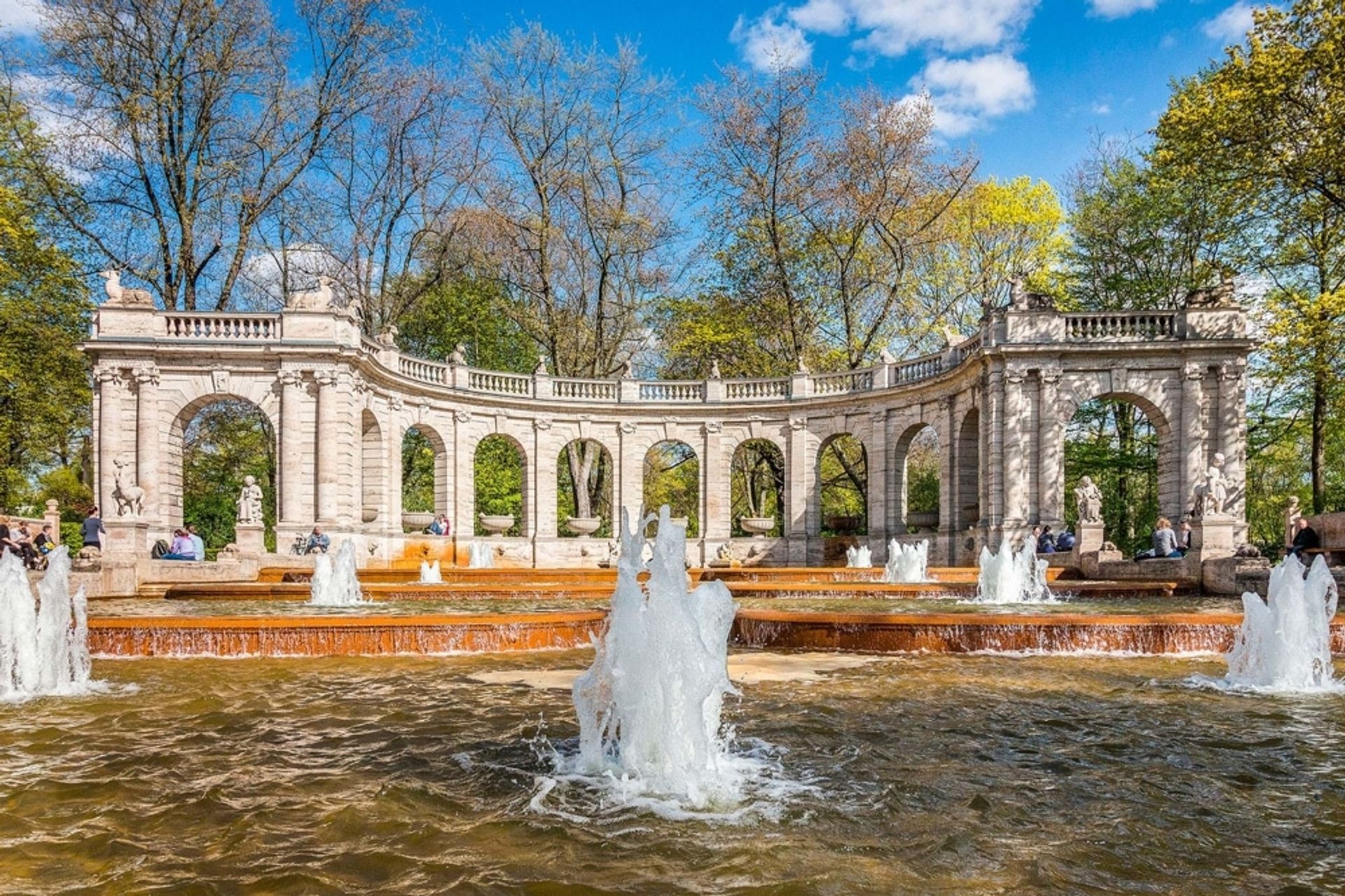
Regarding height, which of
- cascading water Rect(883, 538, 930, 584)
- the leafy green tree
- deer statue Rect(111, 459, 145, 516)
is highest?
the leafy green tree

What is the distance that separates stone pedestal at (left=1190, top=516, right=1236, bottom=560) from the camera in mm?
16922

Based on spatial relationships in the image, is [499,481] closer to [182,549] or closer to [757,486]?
[757,486]

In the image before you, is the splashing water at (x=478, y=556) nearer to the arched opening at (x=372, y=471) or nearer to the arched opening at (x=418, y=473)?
the arched opening at (x=418, y=473)

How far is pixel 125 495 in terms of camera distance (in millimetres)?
20000

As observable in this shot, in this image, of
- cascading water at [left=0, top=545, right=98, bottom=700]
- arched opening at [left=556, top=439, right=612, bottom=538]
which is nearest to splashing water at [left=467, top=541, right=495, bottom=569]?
arched opening at [left=556, top=439, right=612, bottom=538]

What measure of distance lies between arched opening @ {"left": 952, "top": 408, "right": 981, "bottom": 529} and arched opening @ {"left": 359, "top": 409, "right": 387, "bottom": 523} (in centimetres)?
1680

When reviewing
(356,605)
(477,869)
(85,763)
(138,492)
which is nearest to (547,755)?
(477,869)

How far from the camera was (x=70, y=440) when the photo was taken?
30.2 metres

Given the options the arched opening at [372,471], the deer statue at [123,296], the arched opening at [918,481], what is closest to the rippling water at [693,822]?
the deer statue at [123,296]

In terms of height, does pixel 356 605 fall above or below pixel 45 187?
below

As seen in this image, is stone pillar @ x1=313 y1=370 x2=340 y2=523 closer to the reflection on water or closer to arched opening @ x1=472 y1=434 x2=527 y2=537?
the reflection on water

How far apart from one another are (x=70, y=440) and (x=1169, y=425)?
33357 millimetres

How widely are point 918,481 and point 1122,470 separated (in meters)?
9.23

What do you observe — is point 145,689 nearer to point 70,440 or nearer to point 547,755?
point 547,755
